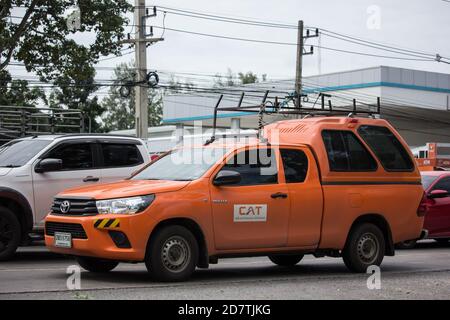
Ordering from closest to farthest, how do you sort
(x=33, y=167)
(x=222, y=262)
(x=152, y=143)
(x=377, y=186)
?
(x=377, y=186), (x=33, y=167), (x=222, y=262), (x=152, y=143)

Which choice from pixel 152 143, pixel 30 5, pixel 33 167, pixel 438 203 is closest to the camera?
pixel 33 167

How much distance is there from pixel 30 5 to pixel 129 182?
585 inches

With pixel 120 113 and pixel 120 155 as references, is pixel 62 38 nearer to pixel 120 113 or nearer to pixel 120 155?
pixel 120 155

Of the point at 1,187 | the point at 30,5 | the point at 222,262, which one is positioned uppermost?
the point at 30,5

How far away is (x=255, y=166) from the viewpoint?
10.7 m

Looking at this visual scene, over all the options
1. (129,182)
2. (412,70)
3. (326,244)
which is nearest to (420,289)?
(326,244)

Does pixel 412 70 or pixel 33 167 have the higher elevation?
pixel 412 70

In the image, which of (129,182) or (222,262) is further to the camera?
(222,262)

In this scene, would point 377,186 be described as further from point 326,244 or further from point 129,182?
point 129,182

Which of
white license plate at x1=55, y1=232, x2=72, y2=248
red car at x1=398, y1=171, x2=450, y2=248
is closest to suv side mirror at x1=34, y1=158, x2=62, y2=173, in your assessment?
white license plate at x1=55, y1=232, x2=72, y2=248

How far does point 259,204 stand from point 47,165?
395 cm

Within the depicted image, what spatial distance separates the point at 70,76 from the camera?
961 inches

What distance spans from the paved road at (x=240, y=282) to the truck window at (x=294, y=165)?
1.37m

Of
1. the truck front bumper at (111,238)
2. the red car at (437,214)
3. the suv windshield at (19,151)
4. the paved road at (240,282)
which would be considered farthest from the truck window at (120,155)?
the red car at (437,214)
